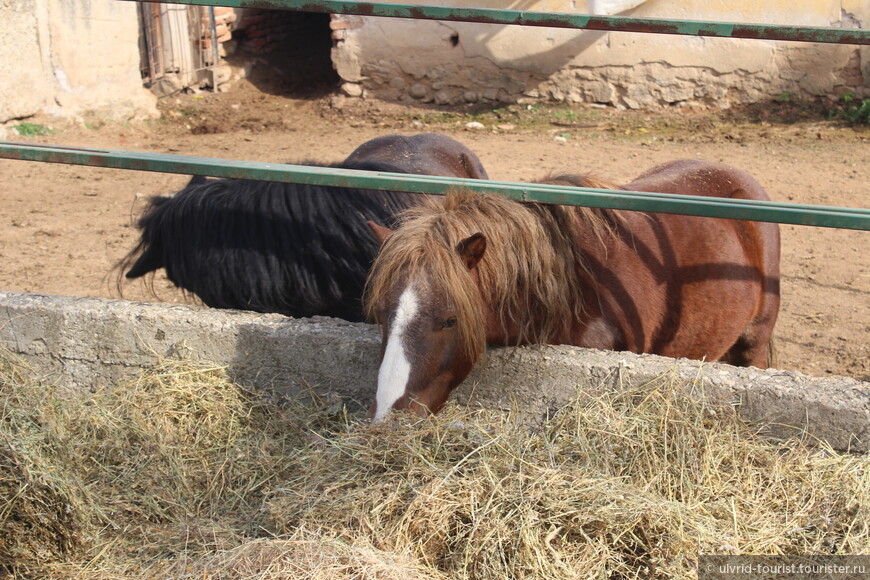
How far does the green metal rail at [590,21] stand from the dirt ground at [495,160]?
5.63 feet

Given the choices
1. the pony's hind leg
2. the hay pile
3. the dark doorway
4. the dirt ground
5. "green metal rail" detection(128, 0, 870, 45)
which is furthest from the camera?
the dark doorway

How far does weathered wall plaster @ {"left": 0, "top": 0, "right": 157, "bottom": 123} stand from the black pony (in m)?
5.30

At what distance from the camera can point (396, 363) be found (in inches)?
81.0

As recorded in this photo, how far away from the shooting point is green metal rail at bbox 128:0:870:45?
2432mm

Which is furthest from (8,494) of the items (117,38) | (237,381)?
(117,38)

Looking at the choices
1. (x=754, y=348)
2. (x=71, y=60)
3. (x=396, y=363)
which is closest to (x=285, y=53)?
(x=71, y=60)

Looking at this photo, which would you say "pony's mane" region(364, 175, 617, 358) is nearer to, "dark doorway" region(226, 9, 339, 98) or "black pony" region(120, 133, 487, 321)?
"black pony" region(120, 133, 487, 321)

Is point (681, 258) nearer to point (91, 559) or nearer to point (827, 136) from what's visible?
point (91, 559)

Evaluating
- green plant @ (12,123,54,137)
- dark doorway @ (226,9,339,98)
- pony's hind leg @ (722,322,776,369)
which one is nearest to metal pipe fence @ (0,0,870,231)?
pony's hind leg @ (722,322,776,369)

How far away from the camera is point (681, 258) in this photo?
2.88 metres

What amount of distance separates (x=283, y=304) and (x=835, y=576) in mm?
1867

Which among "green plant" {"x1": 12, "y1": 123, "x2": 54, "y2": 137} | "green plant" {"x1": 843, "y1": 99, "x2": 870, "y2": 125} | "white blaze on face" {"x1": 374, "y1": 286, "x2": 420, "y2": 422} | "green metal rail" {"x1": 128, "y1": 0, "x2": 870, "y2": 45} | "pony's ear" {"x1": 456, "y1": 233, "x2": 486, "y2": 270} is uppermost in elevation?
"green metal rail" {"x1": 128, "y1": 0, "x2": 870, "y2": 45}

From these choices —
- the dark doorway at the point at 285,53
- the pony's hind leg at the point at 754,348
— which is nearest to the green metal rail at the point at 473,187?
the pony's hind leg at the point at 754,348

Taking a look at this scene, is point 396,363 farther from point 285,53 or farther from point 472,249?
point 285,53
